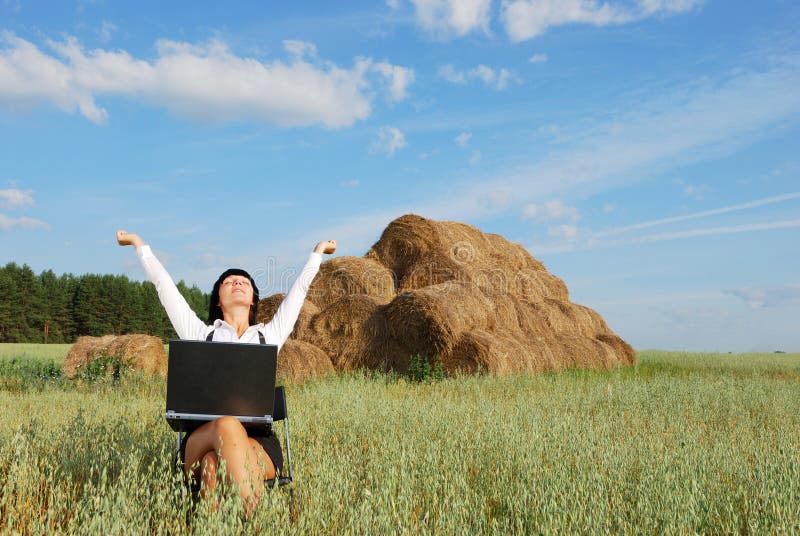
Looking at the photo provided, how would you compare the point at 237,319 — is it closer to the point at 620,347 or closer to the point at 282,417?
the point at 282,417

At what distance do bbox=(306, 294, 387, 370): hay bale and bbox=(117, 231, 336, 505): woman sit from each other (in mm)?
7014

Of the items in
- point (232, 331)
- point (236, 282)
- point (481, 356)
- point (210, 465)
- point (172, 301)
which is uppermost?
point (236, 282)

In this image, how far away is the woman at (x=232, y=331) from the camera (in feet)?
10.6

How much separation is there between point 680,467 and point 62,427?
4819 mm

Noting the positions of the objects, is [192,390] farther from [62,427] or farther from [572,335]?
[572,335]

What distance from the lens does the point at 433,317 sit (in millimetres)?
10727

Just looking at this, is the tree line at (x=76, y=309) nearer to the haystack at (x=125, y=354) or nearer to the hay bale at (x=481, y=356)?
the haystack at (x=125, y=354)

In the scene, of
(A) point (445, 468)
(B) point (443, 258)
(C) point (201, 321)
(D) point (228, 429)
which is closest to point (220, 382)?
(D) point (228, 429)

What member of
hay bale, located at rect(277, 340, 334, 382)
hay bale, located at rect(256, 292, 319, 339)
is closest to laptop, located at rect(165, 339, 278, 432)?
hay bale, located at rect(277, 340, 334, 382)

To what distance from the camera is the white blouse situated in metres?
3.95

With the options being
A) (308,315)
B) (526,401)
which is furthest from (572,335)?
(526,401)

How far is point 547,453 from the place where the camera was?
4.61 m

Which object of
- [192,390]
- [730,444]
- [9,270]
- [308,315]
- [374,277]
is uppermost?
[9,270]

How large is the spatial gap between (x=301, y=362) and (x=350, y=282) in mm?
2485
